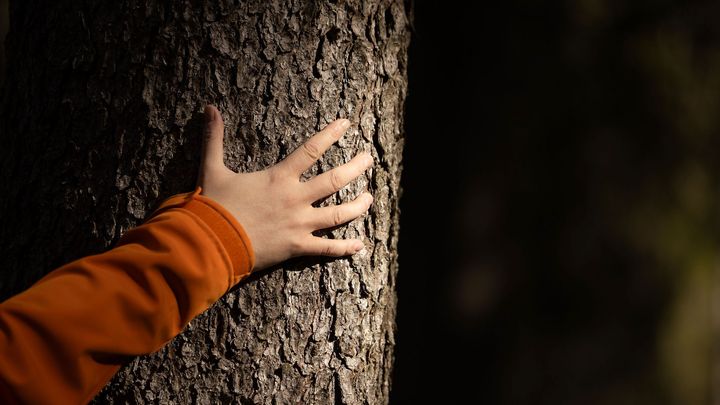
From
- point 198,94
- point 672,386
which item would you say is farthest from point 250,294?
point 672,386

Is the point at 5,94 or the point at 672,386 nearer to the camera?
the point at 5,94

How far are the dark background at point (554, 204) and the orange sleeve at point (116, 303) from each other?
2030 mm

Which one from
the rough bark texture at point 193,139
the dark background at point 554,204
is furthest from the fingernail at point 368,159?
the dark background at point 554,204

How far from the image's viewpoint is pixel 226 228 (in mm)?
1270

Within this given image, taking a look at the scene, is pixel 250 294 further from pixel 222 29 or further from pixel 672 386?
pixel 672 386

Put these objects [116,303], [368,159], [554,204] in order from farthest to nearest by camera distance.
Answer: [554,204] → [368,159] → [116,303]

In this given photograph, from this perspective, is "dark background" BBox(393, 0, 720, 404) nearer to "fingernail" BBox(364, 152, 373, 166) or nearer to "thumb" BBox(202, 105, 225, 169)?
"fingernail" BBox(364, 152, 373, 166)

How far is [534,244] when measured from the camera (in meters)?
3.05

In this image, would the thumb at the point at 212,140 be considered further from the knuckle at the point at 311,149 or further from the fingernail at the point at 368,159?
the fingernail at the point at 368,159

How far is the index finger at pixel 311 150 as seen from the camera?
1348 mm

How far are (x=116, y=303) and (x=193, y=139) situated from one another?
0.41 metres

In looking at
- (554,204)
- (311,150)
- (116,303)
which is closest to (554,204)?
(554,204)

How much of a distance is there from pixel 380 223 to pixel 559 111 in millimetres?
1841

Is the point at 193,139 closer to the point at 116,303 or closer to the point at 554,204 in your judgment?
the point at 116,303
